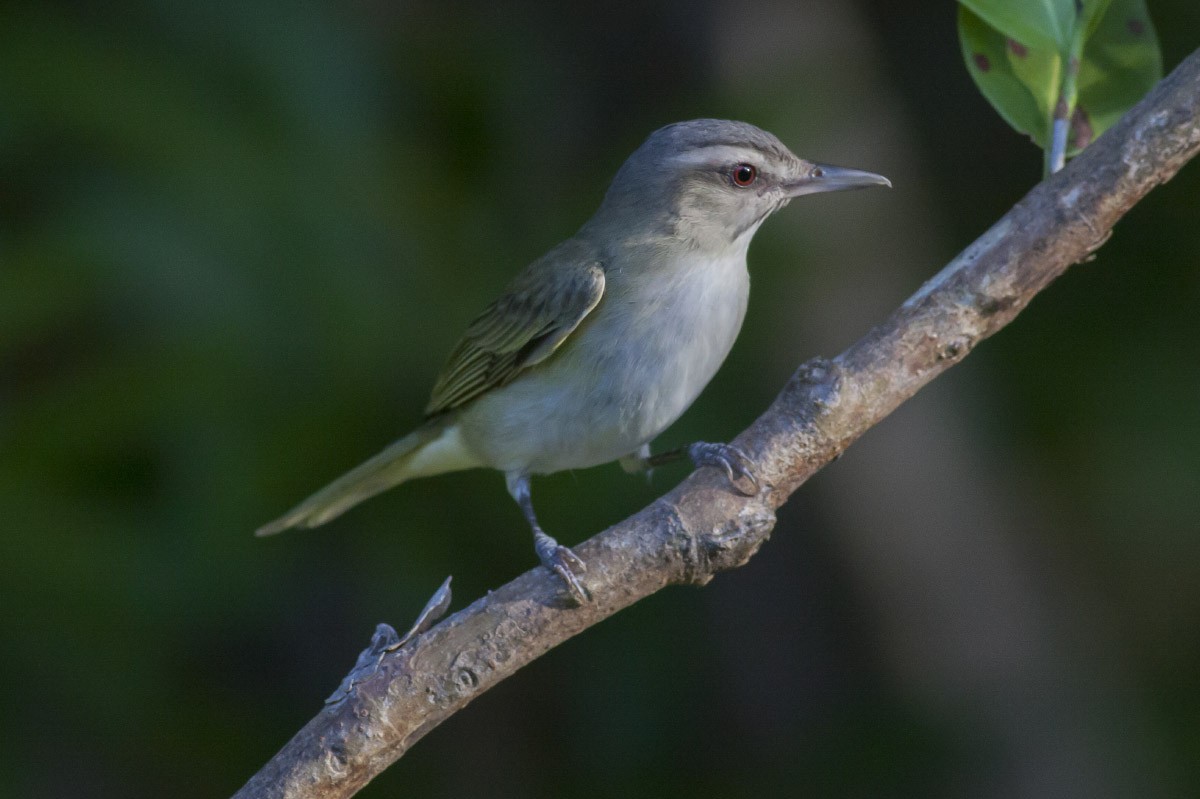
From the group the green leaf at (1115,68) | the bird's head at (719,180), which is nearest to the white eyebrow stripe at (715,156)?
the bird's head at (719,180)

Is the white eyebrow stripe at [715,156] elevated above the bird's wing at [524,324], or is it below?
above

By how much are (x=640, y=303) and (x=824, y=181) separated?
2.04 ft

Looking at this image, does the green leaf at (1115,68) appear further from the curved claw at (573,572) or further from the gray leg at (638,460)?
the gray leg at (638,460)

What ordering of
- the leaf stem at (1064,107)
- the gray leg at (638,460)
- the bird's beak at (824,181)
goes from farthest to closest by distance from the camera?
the gray leg at (638,460)
the bird's beak at (824,181)
the leaf stem at (1064,107)

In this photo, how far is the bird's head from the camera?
361cm

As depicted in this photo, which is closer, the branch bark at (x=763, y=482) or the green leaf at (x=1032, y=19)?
the branch bark at (x=763, y=482)

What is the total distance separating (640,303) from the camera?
3.57 m

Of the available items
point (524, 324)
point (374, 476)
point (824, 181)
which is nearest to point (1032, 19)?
point (824, 181)

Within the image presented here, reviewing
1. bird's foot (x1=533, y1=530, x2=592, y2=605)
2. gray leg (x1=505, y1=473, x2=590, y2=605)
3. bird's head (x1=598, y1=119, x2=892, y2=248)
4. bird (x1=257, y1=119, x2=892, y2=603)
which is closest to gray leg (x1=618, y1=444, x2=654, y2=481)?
bird (x1=257, y1=119, x2=892, y2=603)

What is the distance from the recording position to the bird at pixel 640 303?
357 centimetres

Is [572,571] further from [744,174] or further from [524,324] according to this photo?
[744,174]

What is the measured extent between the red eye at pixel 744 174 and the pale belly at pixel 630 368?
0.24m

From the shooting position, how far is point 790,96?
16.2 ft

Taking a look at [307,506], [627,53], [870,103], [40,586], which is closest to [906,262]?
[870,103]
